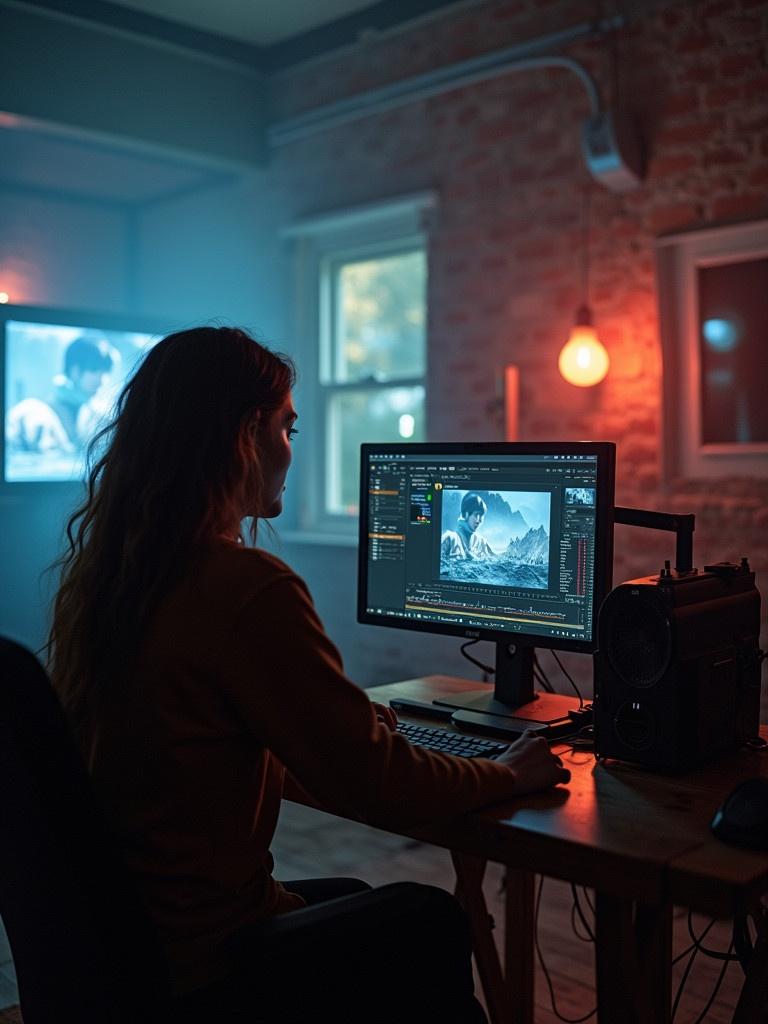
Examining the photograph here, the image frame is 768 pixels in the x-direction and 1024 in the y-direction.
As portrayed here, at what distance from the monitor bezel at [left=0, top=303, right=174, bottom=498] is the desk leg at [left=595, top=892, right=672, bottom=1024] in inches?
149

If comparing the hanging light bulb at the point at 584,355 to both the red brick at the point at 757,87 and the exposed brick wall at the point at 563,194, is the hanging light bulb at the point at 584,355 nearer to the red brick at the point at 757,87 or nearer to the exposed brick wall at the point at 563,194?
the exposed brick wall at the point at 563,194

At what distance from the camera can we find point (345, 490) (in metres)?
4.80

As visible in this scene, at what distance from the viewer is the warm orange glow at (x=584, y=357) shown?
3488 mm

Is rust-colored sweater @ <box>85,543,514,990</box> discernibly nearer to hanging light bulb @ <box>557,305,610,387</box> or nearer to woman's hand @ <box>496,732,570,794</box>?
woman's hand @ <box>496,732,570,794</box>

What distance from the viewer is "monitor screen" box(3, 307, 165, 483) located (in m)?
4.68

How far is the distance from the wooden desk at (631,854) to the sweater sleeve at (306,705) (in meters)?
0.20

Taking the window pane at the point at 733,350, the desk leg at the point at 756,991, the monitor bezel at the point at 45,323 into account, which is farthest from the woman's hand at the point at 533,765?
the monitor bezel at the point at 45,323

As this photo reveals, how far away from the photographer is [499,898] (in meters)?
3.14

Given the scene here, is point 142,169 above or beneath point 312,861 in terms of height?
above

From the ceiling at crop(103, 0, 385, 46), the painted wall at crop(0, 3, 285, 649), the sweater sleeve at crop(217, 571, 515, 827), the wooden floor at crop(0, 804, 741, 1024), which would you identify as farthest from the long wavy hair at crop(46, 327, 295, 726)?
the ceiling at crop(103, 0, 385, 46)

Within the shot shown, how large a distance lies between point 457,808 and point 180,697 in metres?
0.40

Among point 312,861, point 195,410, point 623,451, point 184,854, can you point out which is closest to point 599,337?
point 623,451

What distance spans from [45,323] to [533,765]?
375cm

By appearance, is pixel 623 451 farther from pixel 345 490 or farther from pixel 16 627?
pixel 16 627
